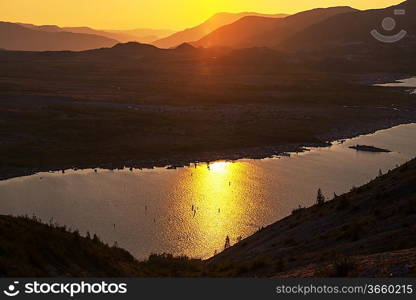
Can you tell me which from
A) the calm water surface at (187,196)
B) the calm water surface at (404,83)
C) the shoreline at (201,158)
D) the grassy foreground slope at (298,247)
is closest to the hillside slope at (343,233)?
the grassy foreground slope at (298,247)

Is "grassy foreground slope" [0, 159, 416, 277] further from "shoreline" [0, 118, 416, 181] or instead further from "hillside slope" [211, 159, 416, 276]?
"shoreline" [0, 118, 416, 181]

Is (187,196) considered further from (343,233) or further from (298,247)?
(343,233)

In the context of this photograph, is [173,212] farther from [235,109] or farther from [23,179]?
[235,109]

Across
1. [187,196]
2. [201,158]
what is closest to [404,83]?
[201,158]

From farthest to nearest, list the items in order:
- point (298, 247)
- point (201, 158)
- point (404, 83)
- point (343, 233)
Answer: point (404, 83) → point (201, 158) → point (298, 247) → point (343, 233)

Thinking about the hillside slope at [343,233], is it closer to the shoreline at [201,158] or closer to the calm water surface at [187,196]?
the calm water surface at [187,196]
